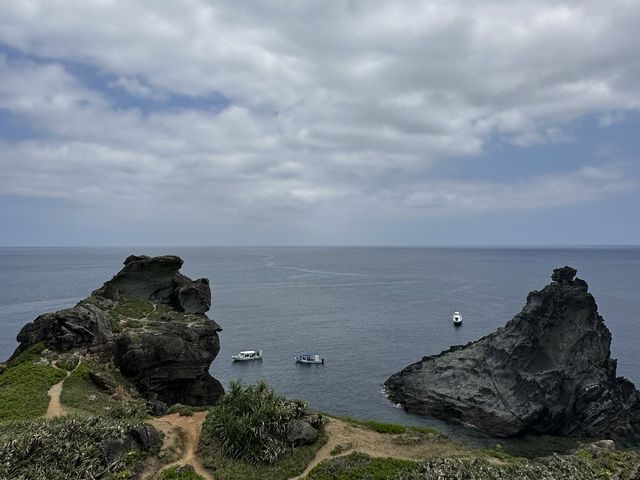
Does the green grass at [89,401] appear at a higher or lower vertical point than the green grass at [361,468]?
higher

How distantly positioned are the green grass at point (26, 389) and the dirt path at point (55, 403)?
0.95 feet

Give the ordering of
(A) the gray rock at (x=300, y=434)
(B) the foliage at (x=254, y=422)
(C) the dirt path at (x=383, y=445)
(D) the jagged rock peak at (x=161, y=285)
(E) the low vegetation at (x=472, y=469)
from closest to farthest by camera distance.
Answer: (E) the low vegetation at (x=472, y=469), (B) the foliage at (x=254, y=422), (C) the dirt path at (x=383, y=445), (A) the gray rock at (x=300, y=434), (D) the jagged rock peak at (x=161, y=285)

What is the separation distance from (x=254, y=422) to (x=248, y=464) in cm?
292

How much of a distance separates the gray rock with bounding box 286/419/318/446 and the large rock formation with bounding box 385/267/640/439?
136 feet

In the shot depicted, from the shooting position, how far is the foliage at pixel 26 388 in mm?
34375

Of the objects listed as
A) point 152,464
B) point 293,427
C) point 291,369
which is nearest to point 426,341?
point 291,369

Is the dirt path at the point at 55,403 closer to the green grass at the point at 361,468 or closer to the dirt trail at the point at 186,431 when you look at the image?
the dirt trail at the point at 186,431

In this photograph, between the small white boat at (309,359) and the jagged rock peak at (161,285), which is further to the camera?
the small white boat at (309,359)

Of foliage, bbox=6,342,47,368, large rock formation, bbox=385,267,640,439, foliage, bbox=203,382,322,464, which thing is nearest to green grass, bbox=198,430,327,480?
foliage, bbox=203,382,322,464

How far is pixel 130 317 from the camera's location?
180 feet

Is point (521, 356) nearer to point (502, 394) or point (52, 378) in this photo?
point (502, 394)

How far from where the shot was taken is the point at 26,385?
38.7 metres

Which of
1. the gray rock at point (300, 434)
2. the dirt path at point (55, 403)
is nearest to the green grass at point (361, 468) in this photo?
the gray rock at point (300, 434)

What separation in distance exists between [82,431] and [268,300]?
465 ft
